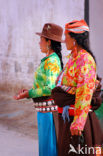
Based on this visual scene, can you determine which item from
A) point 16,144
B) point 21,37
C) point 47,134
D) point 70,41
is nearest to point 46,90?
point 47,134

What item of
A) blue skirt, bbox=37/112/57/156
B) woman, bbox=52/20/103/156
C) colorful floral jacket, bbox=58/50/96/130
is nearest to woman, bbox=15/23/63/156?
blue skirt, bbox=37/112/57/156

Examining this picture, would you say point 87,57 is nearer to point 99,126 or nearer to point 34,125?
point 99,126

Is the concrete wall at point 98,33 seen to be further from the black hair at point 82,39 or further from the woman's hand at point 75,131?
the woman's hand at point 75,131

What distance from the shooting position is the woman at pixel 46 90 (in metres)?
2.83

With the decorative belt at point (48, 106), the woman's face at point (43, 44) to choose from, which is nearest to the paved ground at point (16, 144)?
the decorative belt at point (48, 106)

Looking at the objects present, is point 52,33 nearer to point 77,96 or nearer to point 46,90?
point 46,90

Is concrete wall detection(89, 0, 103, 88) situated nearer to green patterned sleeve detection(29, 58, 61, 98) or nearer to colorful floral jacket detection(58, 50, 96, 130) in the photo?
green patterned sleeve detection(29, 58, 61, 98)

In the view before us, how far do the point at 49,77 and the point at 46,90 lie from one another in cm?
14

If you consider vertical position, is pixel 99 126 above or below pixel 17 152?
above

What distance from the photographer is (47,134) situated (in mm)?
2979

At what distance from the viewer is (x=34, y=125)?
5.68 metres

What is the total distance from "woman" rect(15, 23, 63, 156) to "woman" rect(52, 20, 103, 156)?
0.60 m

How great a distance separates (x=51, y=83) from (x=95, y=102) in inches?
29.5

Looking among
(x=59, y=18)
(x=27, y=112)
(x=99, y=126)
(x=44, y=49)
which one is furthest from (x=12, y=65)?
(x=99, y=126)
